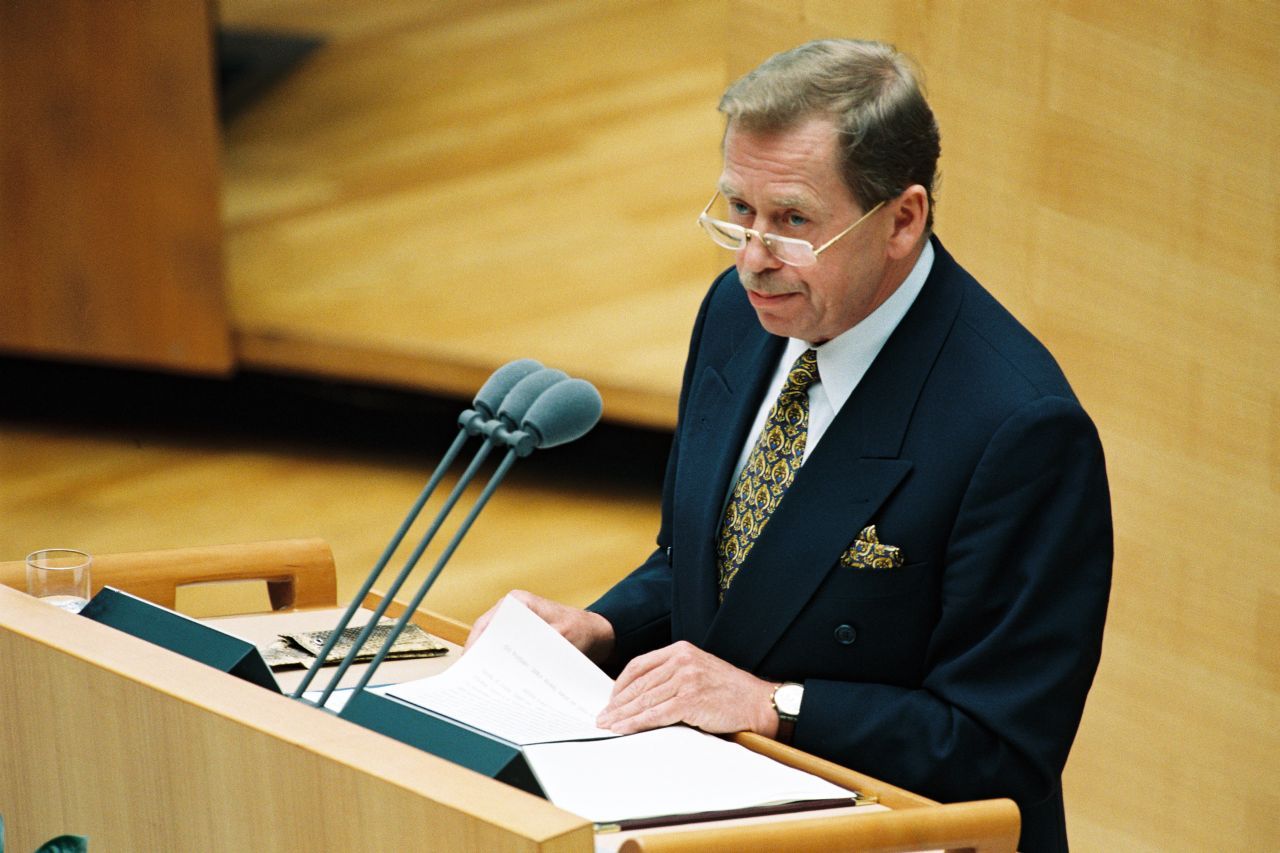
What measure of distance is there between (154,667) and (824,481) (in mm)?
616

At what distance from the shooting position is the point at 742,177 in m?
1.73

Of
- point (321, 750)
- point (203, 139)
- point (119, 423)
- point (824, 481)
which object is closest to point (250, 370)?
point (119, 423)

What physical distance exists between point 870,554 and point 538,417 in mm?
390

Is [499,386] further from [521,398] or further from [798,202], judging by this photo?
[798,202]

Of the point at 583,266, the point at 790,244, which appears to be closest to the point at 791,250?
the point at 790,244

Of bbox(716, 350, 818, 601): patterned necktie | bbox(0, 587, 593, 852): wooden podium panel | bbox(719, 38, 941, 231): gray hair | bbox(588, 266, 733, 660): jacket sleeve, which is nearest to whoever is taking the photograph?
bbox(0, 587, 593, 852): wooden podium panel

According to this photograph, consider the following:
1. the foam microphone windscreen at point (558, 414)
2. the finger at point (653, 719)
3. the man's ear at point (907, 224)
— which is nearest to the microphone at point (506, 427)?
the foam microphone windscreen at point (558, 414)

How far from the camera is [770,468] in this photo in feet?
6.07

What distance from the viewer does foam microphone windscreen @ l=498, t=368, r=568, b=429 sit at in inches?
60.4

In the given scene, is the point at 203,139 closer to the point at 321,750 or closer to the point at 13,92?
the point at 13,92

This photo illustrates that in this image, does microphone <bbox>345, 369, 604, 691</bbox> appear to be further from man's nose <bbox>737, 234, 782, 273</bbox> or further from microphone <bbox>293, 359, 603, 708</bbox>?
man's nose <bbox>737, 234, 782, 273</bbox>

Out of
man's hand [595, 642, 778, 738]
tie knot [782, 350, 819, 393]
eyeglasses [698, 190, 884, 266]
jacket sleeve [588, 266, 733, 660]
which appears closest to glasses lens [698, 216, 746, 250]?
eyeglasses [698, 190, 884, 266]

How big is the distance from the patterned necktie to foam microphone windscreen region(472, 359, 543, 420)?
13.1 inches

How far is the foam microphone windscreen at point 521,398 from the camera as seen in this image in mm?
1533
